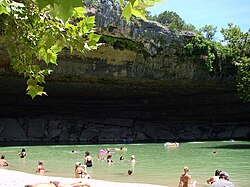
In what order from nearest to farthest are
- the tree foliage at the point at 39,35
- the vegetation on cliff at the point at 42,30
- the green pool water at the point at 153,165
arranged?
1. the vegetation on cliff at the point at 42,30
2. the tree foliage at the point at 39,35
3. the green pool water at the point at 153,165

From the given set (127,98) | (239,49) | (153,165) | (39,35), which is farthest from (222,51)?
(39,35)

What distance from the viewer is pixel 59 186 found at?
600cm

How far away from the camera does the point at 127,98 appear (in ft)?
96.9

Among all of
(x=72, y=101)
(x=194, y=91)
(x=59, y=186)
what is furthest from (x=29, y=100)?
(x=59, y=186)

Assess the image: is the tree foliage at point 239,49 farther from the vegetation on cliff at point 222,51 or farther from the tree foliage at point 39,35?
the tree foliage at point 39,35

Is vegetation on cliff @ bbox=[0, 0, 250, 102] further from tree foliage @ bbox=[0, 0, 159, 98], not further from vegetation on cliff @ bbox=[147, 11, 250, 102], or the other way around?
vegetation on cliff @ bbox=[147, 11, 250, 102]

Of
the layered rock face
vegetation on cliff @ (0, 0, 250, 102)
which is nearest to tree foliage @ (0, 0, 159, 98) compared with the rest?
vegetation on cliff @ (0, 0, 250, 102)

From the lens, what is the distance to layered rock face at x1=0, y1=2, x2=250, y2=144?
21.7 meters

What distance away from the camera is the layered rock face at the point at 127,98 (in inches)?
853

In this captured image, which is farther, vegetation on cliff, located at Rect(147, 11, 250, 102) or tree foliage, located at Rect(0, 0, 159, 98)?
vegetation on cliff, located at Rect(147, 11, 250, 102)

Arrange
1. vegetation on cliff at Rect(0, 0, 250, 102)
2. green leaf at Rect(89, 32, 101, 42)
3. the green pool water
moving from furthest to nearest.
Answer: the green pool water < green leaf at Rect(89, 32, 101, 42) < vegetation on cliff at Rect(0, 0, 250, 102)

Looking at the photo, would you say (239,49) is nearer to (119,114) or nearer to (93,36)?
(119,114)

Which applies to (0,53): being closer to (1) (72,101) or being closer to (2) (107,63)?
(2) (107,63)

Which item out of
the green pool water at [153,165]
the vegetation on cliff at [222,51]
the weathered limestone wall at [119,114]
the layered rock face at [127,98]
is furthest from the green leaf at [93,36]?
the weathered limestone wall at [119,114]
